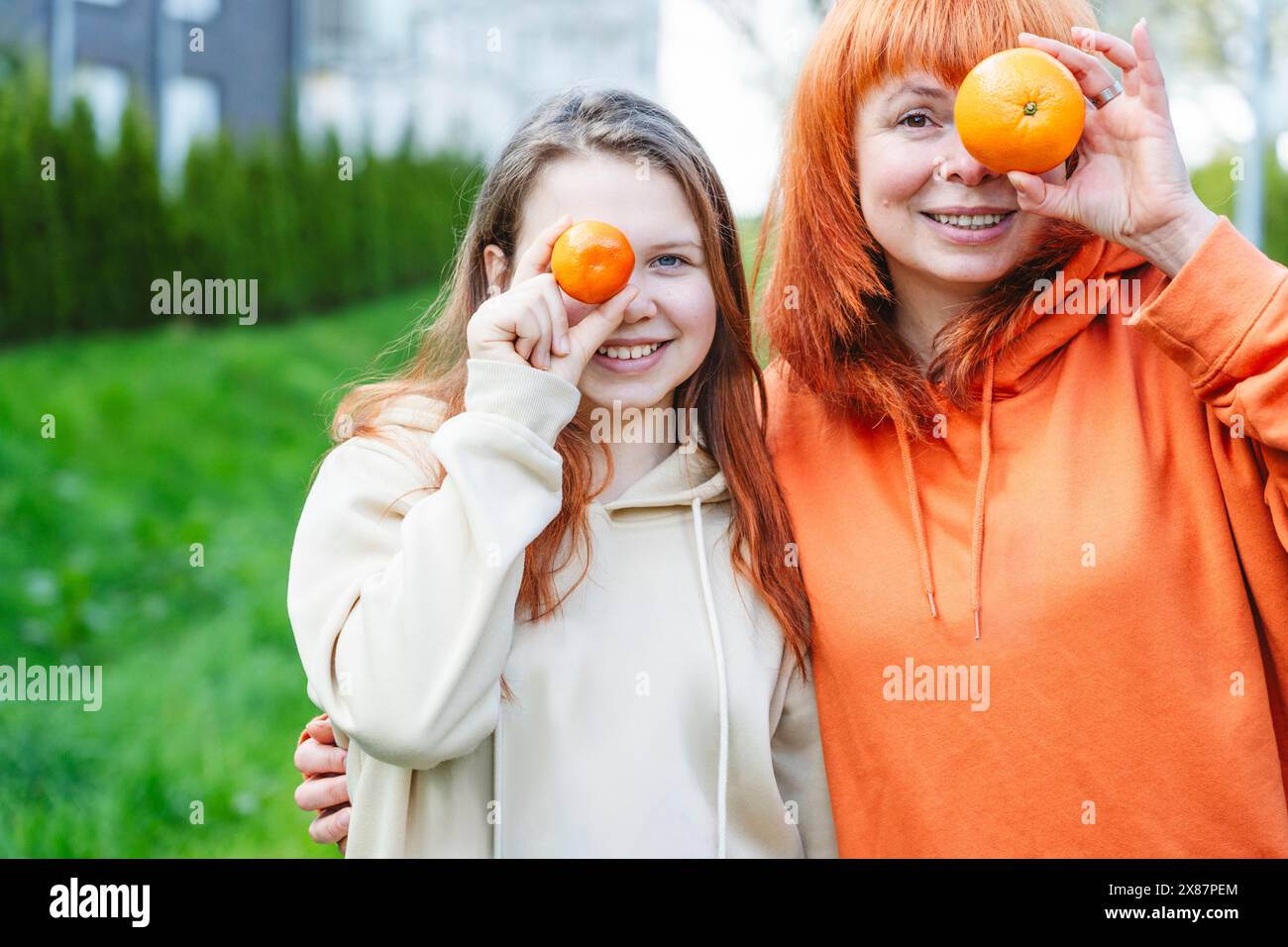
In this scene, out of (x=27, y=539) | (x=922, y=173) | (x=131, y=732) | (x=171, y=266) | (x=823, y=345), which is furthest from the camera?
(x=171, y=266)

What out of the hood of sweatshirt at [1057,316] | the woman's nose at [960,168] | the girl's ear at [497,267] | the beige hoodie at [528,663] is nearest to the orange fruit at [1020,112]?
the woman's nose at [960,168]

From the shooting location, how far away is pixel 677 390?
2.81 m

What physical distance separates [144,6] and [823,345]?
936 cm

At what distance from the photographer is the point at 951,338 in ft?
8.51

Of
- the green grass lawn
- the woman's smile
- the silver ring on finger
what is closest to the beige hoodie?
the woman's smile

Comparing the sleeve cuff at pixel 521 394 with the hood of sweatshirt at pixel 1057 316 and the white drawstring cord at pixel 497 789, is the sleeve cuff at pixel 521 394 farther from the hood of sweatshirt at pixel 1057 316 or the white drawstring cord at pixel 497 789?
the hood of sweatshirt at pixel 1057 316

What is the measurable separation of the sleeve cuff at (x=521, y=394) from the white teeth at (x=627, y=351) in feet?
0.80

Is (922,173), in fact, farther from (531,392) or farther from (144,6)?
(144,6)

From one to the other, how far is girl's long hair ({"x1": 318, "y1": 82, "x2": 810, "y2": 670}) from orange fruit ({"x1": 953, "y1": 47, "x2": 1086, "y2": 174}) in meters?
0.57

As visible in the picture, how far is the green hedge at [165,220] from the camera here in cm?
775

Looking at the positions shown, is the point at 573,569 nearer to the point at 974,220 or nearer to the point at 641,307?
the point at 641,307

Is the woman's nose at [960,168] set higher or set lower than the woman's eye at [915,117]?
lower

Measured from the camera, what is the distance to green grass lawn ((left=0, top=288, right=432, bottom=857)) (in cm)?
511
